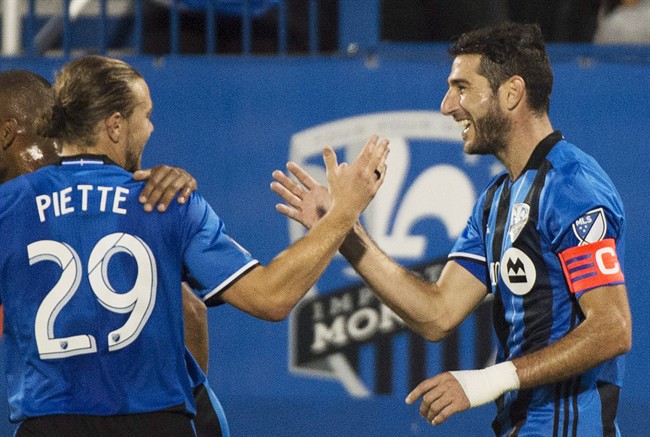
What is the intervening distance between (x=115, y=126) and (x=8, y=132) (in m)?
0.68

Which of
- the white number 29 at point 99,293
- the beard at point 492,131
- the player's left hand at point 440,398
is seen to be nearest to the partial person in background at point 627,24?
the beard at point 492,131

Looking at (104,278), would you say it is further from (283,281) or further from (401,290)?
(401,290)

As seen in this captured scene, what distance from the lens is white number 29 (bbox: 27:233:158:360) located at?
127 inches

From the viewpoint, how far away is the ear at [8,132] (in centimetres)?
390

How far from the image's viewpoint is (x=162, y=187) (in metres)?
3.27

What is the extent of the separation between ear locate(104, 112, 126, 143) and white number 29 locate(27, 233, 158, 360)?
0.32 m

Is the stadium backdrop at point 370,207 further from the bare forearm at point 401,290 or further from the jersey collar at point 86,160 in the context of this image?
the jersey collar at point 86,160

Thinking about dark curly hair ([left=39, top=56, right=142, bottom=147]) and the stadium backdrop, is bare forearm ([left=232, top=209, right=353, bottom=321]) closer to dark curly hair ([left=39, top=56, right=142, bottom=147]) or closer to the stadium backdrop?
dark curly hair ([left=39, top=56, right=142, bottom=147])

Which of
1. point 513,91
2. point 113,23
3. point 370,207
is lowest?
point 370,207

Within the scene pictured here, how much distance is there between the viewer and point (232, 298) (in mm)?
3318

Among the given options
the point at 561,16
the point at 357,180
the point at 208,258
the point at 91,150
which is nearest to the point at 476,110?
the point at 357,180

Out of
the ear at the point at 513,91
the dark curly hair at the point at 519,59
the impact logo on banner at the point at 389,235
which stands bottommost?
the impact logo on banner at the point at 389,235

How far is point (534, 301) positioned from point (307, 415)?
2.52 metres

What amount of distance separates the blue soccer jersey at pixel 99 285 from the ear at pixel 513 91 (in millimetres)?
1102
